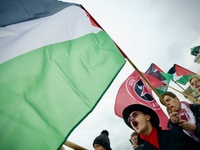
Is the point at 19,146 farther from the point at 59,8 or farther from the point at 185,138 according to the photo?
the point at 59,8

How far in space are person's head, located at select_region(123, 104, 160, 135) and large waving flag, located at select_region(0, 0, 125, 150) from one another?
0.94m

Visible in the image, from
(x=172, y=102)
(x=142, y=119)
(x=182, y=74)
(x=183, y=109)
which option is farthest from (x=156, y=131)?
(x=182, y=74)

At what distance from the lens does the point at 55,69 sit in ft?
7.93

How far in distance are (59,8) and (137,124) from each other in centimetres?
257

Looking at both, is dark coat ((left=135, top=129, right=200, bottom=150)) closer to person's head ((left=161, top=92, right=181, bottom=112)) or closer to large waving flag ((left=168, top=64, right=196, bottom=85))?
person's head ((left=161, top=92, right=181, bottom=112))

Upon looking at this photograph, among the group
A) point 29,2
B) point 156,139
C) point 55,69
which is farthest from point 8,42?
point 156,139

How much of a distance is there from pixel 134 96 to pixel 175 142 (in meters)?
3.47

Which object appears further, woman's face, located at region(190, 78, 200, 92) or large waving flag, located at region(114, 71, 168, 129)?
large waving flag, located at region(114, 71, 168, 129)

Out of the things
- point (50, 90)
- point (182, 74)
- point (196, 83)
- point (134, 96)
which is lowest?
point (196, 83)

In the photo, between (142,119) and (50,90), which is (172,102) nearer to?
(142,119)

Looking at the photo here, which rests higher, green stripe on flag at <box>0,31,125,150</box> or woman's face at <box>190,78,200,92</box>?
green stripe on flag at <box>0,31,125,150</box>

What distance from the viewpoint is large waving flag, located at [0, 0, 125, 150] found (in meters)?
1.88

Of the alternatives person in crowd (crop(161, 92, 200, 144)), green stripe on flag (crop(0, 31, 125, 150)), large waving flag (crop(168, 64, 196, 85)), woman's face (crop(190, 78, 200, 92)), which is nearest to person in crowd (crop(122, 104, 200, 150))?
person in crowd (crop(161, 92, 200, 144))

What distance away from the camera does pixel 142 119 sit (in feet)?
10.2
